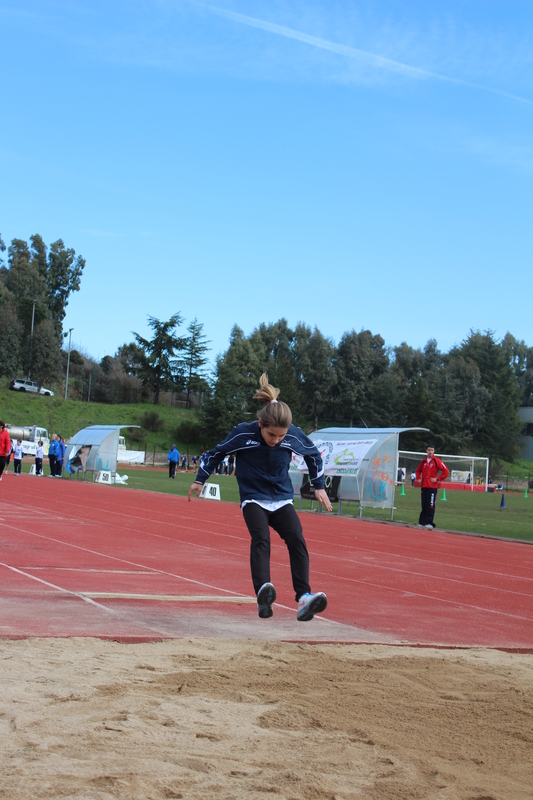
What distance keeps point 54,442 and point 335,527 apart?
18.8 meters

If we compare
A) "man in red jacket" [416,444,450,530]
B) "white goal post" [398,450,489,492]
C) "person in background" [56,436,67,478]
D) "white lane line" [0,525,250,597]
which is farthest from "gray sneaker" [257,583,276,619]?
"white goal post" [398,450,489,492]

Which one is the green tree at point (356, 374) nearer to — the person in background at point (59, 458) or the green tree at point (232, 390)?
the green tree at point (232, 390)

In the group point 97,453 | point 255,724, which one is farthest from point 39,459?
point 255,724

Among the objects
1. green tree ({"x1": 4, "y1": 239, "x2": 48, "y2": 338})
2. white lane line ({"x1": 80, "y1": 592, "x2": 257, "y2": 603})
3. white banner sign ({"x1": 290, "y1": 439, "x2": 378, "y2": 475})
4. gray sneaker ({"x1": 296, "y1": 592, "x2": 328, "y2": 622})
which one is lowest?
white lane line ({"x1": 80, "y1": 592, "x2": 257, "y2": 603})

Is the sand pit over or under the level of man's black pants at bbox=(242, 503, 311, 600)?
under

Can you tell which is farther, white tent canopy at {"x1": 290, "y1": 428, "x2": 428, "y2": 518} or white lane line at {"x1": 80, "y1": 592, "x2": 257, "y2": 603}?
white tent canopy at {"x1": 290, "y1": 428, "x2": 428, "y2": 518}

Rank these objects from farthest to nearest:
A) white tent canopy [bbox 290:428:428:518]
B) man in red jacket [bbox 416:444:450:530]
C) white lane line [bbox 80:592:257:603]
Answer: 1. white tent canopy [bbox 290:428:428:518]
2. man in red jacket [bbox 416:444:450:530]
3. white lane line [bbox 80:592:257:603]

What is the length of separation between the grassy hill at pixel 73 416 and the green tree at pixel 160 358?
12623 mm

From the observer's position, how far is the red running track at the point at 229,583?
660 cm

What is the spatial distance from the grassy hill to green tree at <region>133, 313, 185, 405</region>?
1262 cm

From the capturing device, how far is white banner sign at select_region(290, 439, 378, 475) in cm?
2136

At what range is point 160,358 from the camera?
290 feet

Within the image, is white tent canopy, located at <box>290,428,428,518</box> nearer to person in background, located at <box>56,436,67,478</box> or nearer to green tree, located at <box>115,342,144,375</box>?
person in background, located at <box>56,436,67,478</box>

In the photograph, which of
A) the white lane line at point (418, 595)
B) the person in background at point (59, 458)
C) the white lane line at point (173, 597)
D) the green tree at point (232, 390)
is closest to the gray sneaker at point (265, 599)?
the white lane line at point (173, 597)
